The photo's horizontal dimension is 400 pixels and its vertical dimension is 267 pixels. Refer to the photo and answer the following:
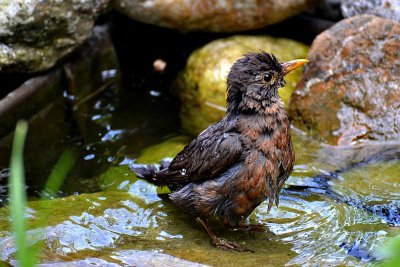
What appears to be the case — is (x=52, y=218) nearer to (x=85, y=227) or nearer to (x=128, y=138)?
(x=85, y=227)

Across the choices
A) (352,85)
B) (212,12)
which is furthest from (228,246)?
(212,12)

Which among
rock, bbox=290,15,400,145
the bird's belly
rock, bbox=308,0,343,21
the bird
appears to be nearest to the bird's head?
the bird

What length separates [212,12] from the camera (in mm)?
7086

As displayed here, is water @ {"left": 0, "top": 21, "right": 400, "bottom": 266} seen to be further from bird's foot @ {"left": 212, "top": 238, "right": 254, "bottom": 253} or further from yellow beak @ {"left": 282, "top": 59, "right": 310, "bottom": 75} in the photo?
yellow beak @ {"left": 282, "top": 59, "right": 310, "bottom": 75}

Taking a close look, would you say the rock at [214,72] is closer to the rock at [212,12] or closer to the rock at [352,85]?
the rock at [212,12]

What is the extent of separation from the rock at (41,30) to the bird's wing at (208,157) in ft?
6.81

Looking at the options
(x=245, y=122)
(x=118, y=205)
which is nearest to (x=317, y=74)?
(x=245, y=122)

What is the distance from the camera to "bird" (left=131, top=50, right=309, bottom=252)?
4.29 meters

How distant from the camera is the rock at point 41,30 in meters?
5.81

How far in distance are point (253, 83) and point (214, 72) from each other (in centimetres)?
262

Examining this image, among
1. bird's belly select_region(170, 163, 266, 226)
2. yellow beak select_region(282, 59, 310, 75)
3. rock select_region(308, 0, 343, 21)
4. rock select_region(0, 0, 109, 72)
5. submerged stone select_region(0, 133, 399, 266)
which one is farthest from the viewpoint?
rock select_region(308, 0, 343, 21)

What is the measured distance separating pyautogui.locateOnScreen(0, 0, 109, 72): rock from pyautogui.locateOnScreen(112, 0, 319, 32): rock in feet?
1.75

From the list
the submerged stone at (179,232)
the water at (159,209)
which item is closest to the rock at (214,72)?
the water at (159,209)

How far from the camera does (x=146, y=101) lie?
7367 millimetres
